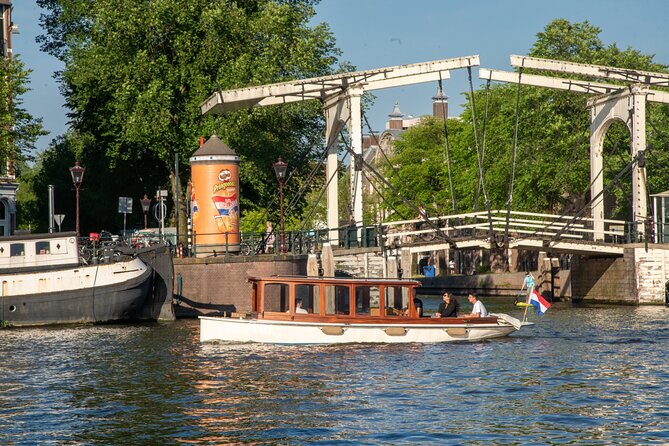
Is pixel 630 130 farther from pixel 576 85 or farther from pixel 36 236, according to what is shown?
pixel 36 236

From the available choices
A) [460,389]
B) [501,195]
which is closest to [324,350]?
[460,389]

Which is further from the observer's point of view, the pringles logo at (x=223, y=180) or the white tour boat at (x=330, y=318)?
the pringles logo at (x=223, y=180)

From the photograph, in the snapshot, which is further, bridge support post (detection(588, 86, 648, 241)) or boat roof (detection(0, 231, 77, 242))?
bridge support post (detection(588, 86, 648, 241))

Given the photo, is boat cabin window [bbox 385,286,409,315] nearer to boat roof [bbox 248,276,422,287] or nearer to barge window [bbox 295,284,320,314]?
boat roof [bbox 248,276,422,287]

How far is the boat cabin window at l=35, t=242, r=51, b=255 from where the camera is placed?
129 feet

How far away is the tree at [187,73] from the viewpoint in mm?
51562

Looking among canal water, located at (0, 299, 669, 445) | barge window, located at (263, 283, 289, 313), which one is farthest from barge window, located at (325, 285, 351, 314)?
canal water, located at (0, 299, 669, 445)

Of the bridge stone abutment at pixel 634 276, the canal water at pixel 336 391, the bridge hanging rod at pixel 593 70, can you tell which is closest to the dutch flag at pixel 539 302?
the canal water at pixel 336 391

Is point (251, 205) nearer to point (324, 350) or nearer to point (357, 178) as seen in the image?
point (357, 178)

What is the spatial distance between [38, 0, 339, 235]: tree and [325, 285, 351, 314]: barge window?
20534 millimetres

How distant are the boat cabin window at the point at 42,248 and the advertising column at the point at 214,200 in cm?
532

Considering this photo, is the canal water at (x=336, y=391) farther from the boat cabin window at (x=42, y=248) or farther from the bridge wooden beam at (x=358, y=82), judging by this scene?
the bridge wooden beam at (x=358, y=82)

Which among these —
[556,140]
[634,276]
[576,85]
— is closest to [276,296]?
[576,85]

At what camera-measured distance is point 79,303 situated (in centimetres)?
3822
